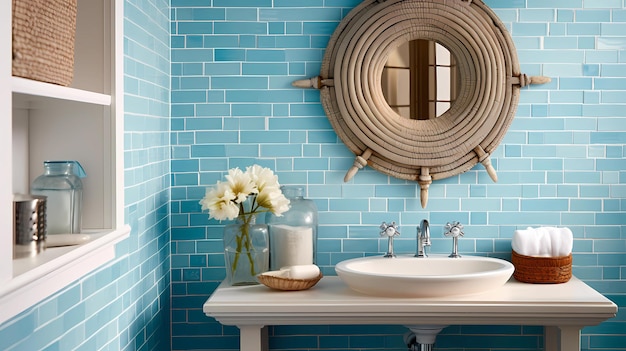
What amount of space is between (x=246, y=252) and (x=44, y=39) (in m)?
1.47

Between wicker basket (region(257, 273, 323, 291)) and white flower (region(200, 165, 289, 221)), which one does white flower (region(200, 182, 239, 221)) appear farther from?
wicker basket (region(257, 273, 323, 291))

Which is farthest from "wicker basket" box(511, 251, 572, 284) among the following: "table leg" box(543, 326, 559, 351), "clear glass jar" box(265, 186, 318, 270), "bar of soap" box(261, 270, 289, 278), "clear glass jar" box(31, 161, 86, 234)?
"clear glass jar" box(31, 161, 86, 234)

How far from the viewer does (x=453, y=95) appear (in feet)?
10.5

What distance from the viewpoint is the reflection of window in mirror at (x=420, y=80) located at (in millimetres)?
3186

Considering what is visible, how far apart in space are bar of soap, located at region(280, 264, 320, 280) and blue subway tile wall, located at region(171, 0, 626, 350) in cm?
40

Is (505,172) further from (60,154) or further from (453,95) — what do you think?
(60,154)

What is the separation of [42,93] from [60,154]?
55 cm

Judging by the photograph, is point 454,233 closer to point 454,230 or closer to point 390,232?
point 454,230

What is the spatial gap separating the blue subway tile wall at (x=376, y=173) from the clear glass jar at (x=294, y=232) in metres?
0.17

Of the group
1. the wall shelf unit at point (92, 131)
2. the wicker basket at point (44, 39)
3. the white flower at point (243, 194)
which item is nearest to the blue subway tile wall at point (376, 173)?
the white flower at point (243, 194)

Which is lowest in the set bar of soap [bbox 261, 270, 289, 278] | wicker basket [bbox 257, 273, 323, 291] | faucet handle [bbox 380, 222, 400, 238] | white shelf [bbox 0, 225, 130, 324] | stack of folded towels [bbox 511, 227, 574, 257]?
wicker basket [bbox 257, 273, 323, 291]

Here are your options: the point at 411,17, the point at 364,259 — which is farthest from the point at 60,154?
the point at 411,17

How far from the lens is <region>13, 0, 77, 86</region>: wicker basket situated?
150cm

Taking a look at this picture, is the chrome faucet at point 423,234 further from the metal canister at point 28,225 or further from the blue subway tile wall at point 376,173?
the metal canister at point 28,225
